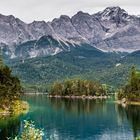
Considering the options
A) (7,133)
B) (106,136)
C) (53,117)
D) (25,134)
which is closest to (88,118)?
(53,117)

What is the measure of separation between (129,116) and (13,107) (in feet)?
160

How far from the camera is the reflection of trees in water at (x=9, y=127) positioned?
11340cm

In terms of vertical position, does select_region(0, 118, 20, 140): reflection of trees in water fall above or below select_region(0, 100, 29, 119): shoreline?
below

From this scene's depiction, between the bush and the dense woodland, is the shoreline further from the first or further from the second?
the bush

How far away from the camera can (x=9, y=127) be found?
129375mm

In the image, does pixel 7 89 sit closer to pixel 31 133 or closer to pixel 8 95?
pixel 8 95

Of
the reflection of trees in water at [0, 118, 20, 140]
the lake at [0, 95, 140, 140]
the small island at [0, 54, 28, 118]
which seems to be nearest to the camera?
the reflection of trees in water at [0, 118, 20, 140]

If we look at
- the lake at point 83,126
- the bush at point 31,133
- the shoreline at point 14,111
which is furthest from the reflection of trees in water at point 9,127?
the bush at point 31,133

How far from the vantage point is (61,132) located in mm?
133000

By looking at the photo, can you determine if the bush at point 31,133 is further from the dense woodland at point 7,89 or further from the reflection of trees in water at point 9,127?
the dense woodland at point 7,89

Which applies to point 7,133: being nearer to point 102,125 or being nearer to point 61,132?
point 61,132

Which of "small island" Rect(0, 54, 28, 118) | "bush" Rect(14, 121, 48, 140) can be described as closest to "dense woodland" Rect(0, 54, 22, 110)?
"small island" Rect(0, 54, 28, 118)

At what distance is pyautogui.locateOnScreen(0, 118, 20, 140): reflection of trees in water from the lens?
11340 cm

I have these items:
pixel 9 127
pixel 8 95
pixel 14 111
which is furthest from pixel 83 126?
pixel 8 95
